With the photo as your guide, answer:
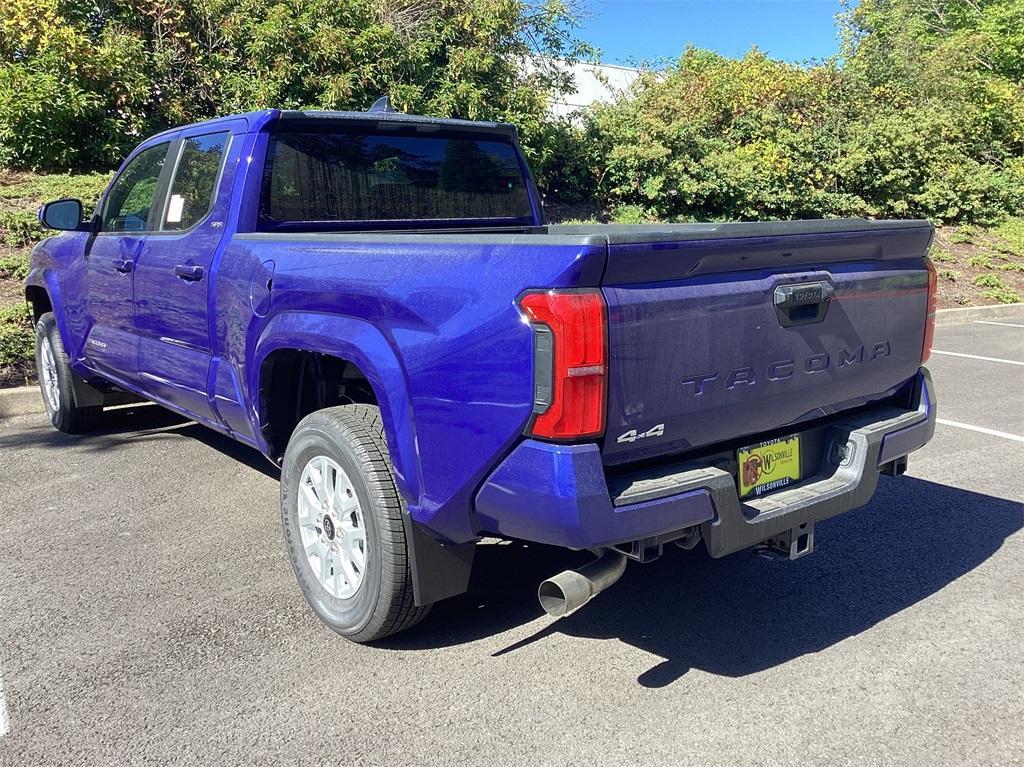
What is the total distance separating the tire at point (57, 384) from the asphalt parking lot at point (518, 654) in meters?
1.27

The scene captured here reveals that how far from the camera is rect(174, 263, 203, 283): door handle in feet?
Answer: 13.7

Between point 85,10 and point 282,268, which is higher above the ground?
point 85,10

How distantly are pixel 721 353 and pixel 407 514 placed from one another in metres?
1.17

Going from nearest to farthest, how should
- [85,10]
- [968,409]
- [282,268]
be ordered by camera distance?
[282,268]
[968,409]
[85,10]

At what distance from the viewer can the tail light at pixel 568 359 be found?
2.53 metres

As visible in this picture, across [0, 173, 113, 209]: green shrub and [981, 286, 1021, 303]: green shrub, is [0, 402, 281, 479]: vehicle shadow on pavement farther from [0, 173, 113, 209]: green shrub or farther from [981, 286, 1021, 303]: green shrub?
[981, 286, 1021, 303]: green shrub

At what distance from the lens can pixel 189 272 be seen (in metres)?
4.26

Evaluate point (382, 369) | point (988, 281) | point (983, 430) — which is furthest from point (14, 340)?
point (988, 281)

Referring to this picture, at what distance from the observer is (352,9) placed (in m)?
10.9

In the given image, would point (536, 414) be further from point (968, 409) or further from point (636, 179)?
point (636, 179)

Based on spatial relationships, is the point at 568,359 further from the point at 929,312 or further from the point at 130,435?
the point at 130,435

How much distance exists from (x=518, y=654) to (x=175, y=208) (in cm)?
283

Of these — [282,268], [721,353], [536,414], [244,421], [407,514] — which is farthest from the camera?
[244,421]

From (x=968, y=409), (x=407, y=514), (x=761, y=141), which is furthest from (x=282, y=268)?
(x=761, y=141)
